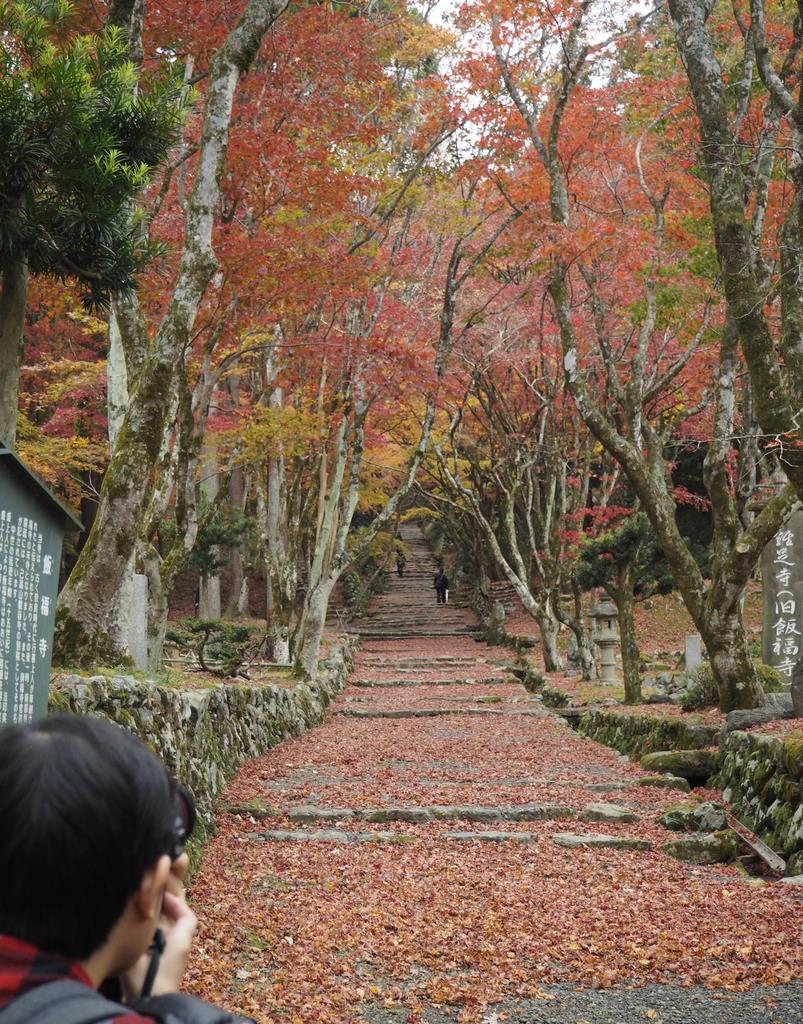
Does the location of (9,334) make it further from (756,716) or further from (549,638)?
(549,638)

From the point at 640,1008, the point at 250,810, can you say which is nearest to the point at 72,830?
the point at 640,1008

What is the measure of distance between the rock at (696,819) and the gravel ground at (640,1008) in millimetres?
3551

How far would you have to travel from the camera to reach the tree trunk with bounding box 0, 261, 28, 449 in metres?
6.74

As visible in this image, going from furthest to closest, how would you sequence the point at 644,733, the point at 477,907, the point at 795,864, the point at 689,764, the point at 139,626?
the point at 644,733, the point at 689,764, the point at 139,626, the point at 795,864, the point at 477,907

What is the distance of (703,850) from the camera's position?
690 cm

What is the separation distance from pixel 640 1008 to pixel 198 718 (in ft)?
14.8

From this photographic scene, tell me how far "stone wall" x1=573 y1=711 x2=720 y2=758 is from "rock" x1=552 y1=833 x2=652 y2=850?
10.2 feet

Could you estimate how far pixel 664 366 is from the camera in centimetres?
1797

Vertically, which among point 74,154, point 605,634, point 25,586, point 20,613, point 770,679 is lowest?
point 770,679

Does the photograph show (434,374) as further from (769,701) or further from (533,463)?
(769,701)

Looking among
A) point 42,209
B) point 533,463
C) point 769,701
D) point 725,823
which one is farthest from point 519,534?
point 42,209

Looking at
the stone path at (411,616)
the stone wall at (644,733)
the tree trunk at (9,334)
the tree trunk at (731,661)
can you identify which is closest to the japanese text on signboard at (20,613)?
the tree trunk at (9,334)

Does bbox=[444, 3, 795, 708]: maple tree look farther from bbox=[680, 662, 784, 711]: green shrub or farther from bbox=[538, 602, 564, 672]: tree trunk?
bbox=[538, 602, 564, 672]: tree trunk

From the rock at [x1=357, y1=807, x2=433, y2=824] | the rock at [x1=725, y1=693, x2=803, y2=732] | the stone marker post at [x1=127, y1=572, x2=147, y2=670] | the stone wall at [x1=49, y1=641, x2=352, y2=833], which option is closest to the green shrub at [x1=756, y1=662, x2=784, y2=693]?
the rock at [x1=725, y1=693, x2=803, y2=732]
